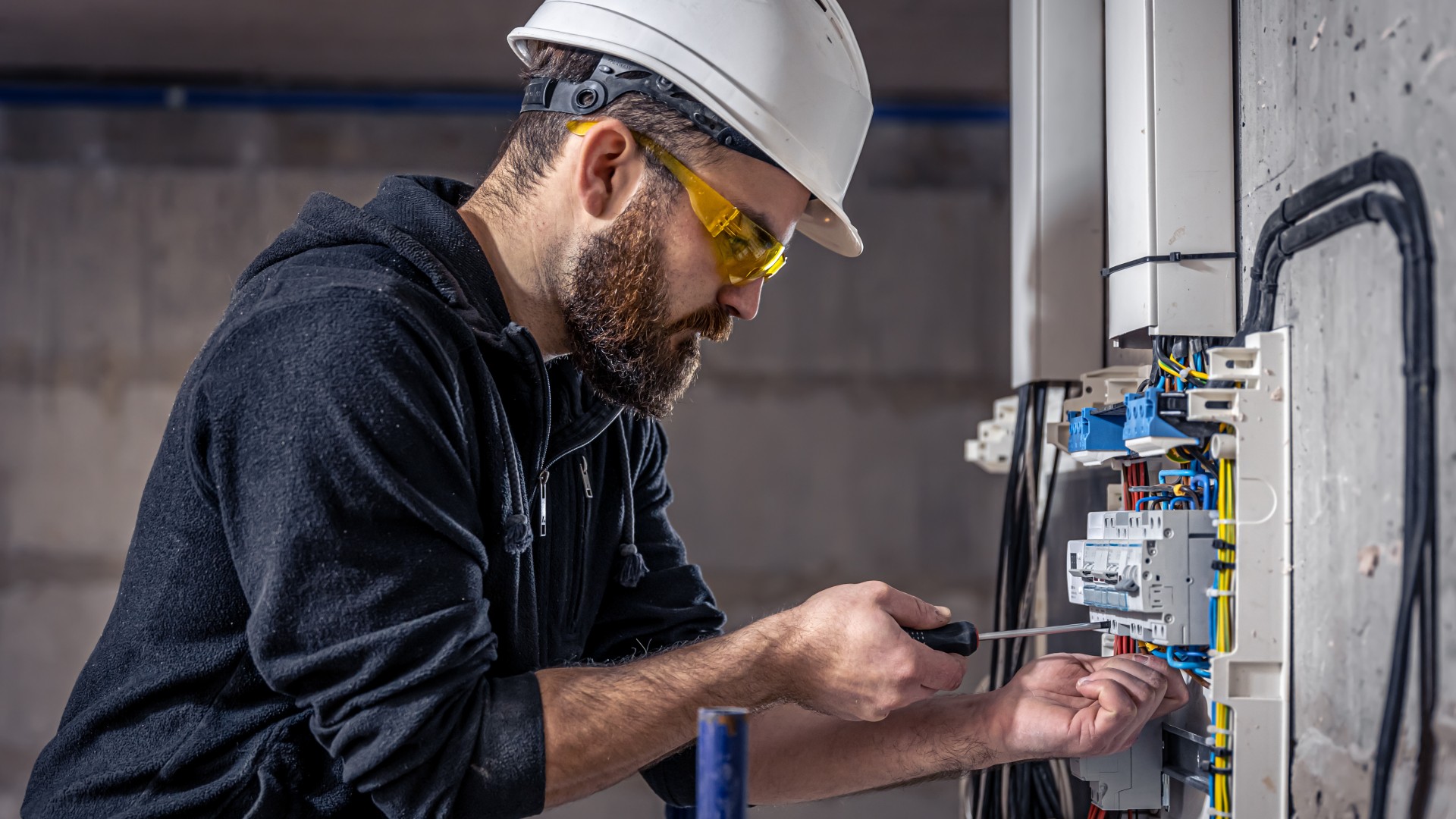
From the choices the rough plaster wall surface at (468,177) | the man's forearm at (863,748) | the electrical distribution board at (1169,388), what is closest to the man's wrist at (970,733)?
the man's forearm at (863,748)

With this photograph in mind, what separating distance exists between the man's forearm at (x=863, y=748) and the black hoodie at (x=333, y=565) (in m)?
0.37

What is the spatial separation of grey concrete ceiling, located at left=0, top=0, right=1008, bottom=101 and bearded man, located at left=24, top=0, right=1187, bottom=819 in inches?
62.5

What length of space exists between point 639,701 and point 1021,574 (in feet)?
2.66

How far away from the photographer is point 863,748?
4.17ft

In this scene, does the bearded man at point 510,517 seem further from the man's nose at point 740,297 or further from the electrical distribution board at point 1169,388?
the electrical distribution board at point 1169,388

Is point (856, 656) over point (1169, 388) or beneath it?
beneath

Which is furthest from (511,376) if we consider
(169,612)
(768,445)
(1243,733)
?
(768,445)

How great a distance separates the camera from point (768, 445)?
3184 mm

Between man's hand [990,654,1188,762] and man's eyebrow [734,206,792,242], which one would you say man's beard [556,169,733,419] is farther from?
man's hand [990,654,1188,762]

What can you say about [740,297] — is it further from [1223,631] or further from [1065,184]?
[1223,631]

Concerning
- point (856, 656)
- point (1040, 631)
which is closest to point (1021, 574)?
point (1040, 631)

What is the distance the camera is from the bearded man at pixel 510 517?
2.89 ft

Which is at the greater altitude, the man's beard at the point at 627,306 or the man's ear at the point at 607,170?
the man's ear at the point at 607,170

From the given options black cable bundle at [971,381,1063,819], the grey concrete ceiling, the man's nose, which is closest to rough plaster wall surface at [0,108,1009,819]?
the grey concrete ceiling
